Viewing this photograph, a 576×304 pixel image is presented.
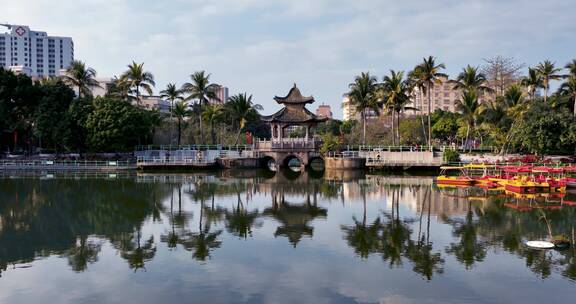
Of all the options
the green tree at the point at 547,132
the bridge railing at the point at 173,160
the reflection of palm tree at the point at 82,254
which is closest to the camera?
the reflection of palm tree at the point at 82,254

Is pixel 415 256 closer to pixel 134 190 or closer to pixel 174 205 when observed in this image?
pixel 174 205

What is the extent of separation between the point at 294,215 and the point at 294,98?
118ft

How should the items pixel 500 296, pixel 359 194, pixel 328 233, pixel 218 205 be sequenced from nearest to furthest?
pixel 500 296, pixel 328 233, pixel 218 205, pixel 359 194

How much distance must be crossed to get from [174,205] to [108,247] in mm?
10751

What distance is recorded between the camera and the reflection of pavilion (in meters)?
22.9

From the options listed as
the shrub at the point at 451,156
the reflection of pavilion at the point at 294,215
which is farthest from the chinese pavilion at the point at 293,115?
the reflection of pavilion at the point at 294,215

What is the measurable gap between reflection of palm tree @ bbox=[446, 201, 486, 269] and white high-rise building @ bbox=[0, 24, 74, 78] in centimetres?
17475

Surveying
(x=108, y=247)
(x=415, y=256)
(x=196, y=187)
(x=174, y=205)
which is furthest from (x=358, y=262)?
(x=196, y=187)

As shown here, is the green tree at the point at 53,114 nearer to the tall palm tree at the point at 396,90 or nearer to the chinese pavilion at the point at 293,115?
the chinese pavilion at the point at 293,115

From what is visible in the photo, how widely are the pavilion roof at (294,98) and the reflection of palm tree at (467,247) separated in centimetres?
3852

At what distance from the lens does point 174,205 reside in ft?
101

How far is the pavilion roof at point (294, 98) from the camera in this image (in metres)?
61.2

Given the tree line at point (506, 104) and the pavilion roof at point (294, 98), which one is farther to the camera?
the pavilion roof at point (294, 98)

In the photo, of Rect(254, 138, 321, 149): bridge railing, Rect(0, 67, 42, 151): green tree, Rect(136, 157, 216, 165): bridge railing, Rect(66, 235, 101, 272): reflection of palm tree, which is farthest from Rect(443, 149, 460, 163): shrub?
Rect(0, 67, 42, 151): green tree
